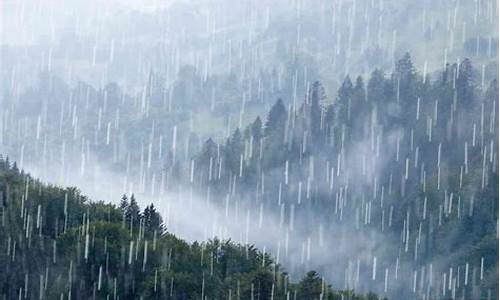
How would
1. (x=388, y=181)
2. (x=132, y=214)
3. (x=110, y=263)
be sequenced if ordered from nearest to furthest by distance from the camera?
(x=110, y=263)
(x=132, y=214)
(x=388, y=181)

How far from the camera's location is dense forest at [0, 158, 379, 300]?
5253 centimetres

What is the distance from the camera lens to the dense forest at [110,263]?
52.5m

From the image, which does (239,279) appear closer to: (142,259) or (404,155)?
(142,259)

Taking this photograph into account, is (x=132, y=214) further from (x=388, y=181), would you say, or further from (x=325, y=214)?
(x=325, y=214)

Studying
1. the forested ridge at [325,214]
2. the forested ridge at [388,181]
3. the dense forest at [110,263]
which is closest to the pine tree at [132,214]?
the forested ridge at [325,214]

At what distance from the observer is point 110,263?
5494 cm

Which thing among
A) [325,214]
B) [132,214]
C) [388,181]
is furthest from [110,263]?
[325,214]

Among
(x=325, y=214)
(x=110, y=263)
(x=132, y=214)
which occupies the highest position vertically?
(x=325, y=214)

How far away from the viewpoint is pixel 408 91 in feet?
610

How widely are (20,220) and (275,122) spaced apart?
138m

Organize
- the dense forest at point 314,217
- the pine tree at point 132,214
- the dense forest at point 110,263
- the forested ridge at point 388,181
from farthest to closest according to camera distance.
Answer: the forested ridge at point 388,181
the pine tree at point 132,214
the dense forest at point 314,217
the dense forest at point 110,263

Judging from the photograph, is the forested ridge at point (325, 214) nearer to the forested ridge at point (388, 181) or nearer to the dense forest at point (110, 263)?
the dense forest at point (110, 263)

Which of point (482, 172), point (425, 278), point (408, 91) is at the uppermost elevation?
point (408, 91)

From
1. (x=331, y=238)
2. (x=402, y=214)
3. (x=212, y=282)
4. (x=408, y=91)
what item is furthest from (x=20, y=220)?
(x=408, y=91)
